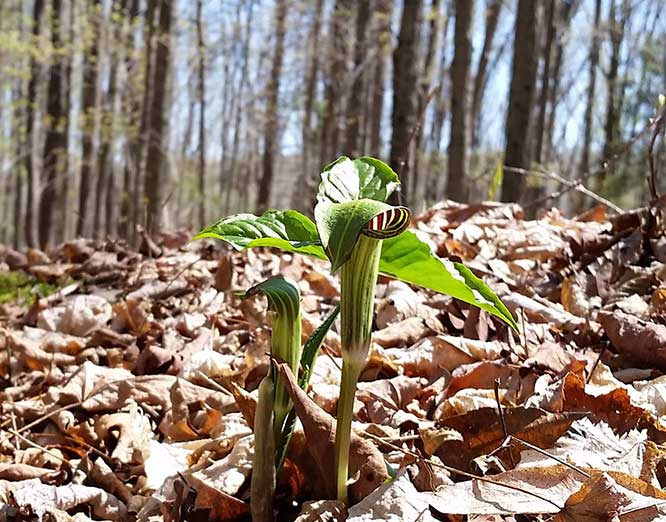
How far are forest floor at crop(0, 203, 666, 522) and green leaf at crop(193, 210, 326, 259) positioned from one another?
0.14 meters

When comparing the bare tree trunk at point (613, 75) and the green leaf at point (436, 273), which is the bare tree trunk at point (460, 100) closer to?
the green leaf at point (436, 273)

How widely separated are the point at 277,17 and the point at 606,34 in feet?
35.2

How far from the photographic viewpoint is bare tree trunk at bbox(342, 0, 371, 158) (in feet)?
39.2

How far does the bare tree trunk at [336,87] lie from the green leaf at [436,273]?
41.6 ft

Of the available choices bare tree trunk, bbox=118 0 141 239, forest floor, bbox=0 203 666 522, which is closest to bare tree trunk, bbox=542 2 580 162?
bare tree trunk, bbox=118 0 141 239

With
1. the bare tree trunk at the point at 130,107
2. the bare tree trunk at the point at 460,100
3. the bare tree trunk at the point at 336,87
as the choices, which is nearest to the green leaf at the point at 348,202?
the bare tree trunk at the point at 460,100

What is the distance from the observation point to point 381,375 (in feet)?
5.68

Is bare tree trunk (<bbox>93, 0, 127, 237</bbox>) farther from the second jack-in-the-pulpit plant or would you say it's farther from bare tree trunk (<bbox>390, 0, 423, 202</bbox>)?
the second jack-in-the-pulpit plant

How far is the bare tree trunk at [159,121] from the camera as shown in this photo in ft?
25.6

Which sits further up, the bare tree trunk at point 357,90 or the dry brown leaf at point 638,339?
the bare tree trunk at point 357,90

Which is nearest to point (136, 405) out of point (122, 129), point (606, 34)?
point (122, 129)

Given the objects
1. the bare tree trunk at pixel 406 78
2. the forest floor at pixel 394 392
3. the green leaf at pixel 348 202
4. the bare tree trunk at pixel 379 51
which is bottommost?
the forest floor at pixel 394 392

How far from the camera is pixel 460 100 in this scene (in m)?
7.51

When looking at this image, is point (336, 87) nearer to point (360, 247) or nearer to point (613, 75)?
point (613, 75)
